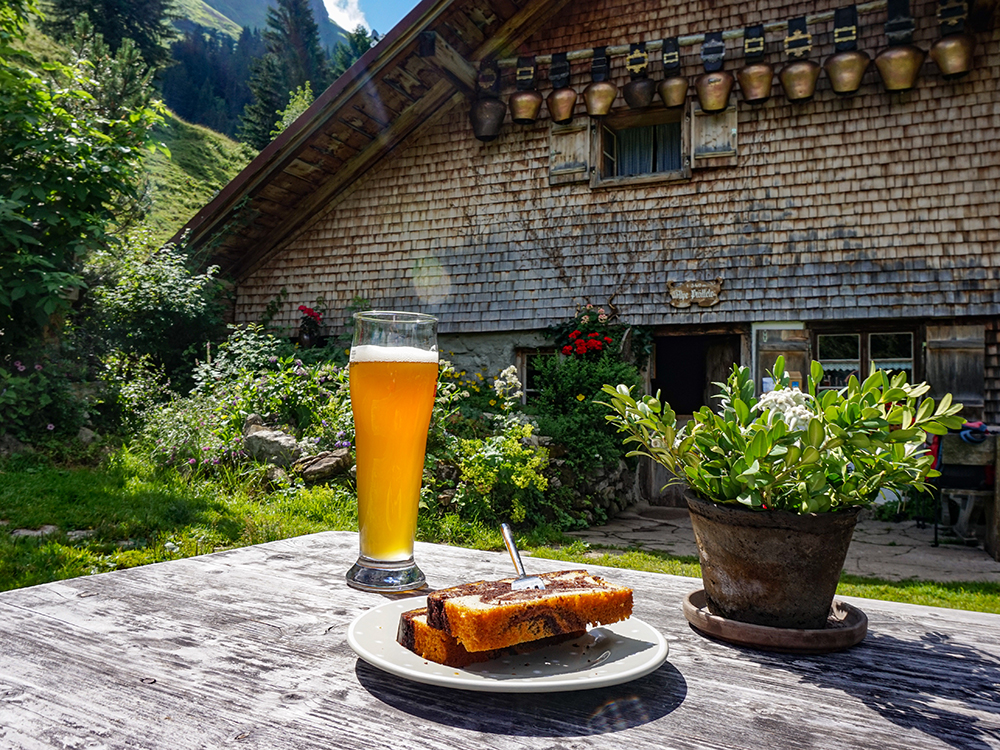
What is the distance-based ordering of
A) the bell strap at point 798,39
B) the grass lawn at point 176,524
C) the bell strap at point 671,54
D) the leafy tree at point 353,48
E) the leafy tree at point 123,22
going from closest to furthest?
the grass lawn at point 176,524 < the bell strap at point 798,39 < the bell strap at point 671,54 < the leafy tree at point 123,22 < the leafy tree at point 353,48

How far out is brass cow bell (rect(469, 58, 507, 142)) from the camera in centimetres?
791

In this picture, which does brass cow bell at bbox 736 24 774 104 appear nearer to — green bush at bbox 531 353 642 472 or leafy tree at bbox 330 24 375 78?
green bush at bbox 531 353 642 472

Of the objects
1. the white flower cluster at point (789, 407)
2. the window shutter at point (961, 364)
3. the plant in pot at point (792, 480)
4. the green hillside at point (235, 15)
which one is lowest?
the plant in pot at point (792, 480)

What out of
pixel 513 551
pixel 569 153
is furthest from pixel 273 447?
pixel 513 551

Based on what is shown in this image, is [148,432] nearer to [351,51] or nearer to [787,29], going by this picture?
[787,29]

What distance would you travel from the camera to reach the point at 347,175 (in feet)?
28.6

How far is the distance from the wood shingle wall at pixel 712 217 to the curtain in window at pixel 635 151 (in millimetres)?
429

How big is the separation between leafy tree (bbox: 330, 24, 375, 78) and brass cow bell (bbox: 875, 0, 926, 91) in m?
25.4

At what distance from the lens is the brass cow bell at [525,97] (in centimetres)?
772

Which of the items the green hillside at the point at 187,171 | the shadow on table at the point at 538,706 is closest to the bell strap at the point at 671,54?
the shadow on table at the point at 538,706

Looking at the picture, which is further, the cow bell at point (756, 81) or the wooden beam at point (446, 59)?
the wooden beam at point (446, 59)

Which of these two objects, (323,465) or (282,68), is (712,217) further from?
(282,68)

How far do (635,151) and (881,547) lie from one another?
497cm

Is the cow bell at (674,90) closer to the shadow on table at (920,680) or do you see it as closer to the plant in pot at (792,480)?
the plant in pot at (792,480)
